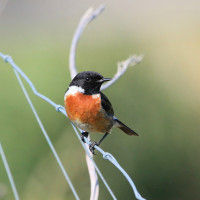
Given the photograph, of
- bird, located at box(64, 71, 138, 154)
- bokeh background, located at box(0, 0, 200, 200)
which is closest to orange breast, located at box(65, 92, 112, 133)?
bird, located at box(64, 71, 138, 154)

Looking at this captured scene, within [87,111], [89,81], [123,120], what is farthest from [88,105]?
[123,120]

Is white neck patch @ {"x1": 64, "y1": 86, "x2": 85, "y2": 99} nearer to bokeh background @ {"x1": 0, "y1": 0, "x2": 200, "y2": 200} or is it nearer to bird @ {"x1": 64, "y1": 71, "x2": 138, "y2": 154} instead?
bird @ {"x1": 64, "y1": 71, "x2": 138, "y2": 154}

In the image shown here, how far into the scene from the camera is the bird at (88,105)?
3004 millimetres

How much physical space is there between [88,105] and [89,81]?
168 mm

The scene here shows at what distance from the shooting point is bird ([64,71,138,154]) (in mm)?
3004

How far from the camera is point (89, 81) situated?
313 centimetres

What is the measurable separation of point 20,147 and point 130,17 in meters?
3.88

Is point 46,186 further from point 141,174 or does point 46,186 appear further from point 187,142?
point 187,142

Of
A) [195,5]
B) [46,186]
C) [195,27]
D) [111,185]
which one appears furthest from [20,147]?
[195,5]

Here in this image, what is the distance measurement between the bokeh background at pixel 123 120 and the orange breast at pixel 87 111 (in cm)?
61

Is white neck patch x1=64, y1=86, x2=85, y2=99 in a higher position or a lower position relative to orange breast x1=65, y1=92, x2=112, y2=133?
higher

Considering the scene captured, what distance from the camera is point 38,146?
12.6 feet

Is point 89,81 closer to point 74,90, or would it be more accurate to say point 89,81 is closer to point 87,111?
point 74,90

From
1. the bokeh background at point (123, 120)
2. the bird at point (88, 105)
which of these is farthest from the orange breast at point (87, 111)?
the bokeh background at point (123, 120)
